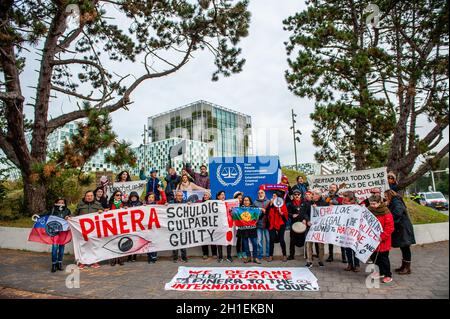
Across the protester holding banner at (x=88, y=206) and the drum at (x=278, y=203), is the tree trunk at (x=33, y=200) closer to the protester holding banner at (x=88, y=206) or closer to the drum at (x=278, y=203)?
the protester holding banner at (x=88, y=206)

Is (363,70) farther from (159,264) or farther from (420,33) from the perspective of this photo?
(159,264)

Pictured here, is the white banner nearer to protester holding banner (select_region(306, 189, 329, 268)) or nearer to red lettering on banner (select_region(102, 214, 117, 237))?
red lettering on banner (select_region(102, 214, 117, 237))

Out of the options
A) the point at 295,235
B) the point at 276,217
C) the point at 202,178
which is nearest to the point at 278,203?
the point at 276,217

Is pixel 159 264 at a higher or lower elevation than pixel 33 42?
lower

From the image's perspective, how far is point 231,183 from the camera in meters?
11.1

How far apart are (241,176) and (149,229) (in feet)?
13.9

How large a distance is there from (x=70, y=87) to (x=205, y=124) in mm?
51883

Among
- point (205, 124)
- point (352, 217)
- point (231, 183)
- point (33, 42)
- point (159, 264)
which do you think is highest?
point (205, 124)

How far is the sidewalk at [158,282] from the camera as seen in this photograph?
5102mm

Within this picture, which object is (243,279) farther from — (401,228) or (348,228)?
(401,228)

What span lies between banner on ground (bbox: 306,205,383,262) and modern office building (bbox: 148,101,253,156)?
53.6 metres

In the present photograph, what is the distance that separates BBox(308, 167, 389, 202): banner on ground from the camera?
9797 mm

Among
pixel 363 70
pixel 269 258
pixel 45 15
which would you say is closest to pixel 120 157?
pixel 269 258

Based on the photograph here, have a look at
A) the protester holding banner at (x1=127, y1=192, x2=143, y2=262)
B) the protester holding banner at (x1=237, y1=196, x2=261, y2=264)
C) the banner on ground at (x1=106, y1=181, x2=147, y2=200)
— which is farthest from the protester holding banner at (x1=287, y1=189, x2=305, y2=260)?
the banner on ground at (x1=106, y1=181, x2=147, y2=200)
